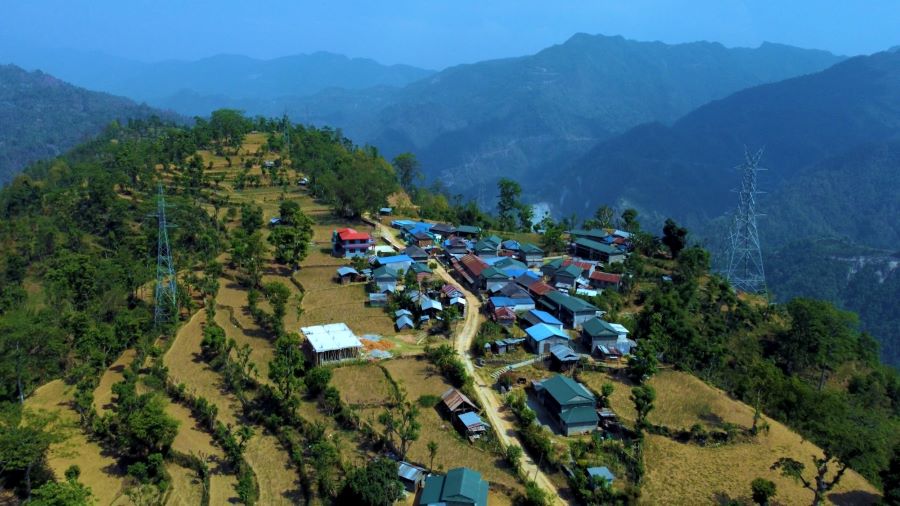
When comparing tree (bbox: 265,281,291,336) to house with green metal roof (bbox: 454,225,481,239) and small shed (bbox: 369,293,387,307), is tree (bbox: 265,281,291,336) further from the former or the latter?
house with green metal roof (bbox: 454,225,481,239)

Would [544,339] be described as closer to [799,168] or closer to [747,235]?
[747,235]

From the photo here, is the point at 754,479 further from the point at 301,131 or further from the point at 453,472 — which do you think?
the point at 301,131

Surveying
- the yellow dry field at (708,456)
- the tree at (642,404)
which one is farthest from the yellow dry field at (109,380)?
the tree at (642,404)

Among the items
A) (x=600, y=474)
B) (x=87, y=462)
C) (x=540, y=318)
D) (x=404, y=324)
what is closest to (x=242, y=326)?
(x=404, y=324)

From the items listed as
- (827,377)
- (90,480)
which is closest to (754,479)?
(827,377)

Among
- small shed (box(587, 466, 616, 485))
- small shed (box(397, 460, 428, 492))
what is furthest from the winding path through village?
small shed (box(397, 460, 428, 492))

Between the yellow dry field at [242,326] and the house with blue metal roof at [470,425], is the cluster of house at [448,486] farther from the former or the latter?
the yellow dry field at [242,326]
